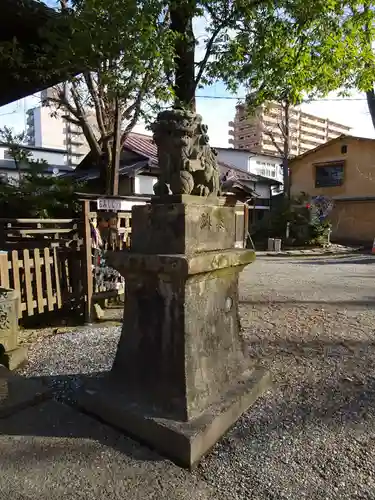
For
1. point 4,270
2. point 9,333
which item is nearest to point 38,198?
point 4,270

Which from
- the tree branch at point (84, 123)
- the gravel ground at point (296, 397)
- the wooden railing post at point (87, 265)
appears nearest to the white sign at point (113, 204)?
the wooden railing post at point (87, 265)

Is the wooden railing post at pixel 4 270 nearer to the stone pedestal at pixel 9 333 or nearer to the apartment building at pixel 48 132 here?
the stone pedestal at pixel 9 333

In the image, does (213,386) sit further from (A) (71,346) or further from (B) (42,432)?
(A) (71,346)

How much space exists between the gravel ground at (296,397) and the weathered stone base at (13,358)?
12cm

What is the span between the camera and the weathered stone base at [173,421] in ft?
6.52

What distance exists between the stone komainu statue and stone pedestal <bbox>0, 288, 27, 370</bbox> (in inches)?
83.5

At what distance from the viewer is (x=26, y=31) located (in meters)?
5.12

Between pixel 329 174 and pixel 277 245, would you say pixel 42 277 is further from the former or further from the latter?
pixel 329 174

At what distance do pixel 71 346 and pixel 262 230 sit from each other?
655 inches

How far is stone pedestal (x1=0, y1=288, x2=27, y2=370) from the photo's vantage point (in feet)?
11.2

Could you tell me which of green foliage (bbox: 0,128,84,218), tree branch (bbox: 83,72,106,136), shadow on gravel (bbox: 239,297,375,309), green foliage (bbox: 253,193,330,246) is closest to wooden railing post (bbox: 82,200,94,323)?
shadow on gravel (bbox: 239,297,375,309)

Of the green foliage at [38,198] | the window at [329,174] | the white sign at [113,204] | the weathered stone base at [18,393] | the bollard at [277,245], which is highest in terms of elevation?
the window at [329,174]

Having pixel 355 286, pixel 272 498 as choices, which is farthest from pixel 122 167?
pixel 272 498

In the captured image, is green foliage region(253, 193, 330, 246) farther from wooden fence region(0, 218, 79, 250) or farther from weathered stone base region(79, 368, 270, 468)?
weathered stone base region(79, 368, 270, 468)
